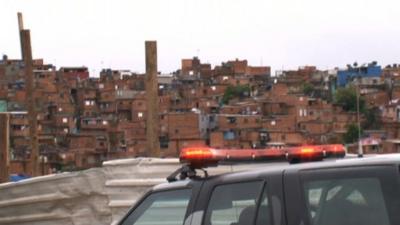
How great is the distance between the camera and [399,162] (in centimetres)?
426

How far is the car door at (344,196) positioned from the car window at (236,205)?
20 centimetres

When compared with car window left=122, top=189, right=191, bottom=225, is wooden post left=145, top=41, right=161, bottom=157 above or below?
above

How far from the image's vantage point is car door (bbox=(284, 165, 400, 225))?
4.22 metres

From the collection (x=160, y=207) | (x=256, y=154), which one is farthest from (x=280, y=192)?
(x=160, y=207)

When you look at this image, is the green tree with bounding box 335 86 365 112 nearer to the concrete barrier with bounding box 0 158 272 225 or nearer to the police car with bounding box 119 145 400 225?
the concrete barrier with bounding box 0 158 272 225

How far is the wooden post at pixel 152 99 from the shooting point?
474 inches

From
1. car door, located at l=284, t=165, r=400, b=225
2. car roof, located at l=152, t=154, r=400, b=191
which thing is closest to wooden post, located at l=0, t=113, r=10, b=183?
car roof, located at l=152, t=154, r=400, b=191

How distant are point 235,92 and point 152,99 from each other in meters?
50.4

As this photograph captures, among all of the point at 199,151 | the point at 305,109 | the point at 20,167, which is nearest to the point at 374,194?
the point at 199,151

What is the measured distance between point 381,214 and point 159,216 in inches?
65.2

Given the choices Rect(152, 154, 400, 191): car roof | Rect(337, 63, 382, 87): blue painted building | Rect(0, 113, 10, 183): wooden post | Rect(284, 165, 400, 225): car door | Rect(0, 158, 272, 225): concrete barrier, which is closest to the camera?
Rect(284, 165, 400, 225): car door

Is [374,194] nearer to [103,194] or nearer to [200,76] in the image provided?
[103,194]

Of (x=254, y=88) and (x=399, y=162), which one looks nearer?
(x=399, y=162)

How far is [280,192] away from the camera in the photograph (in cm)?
459
